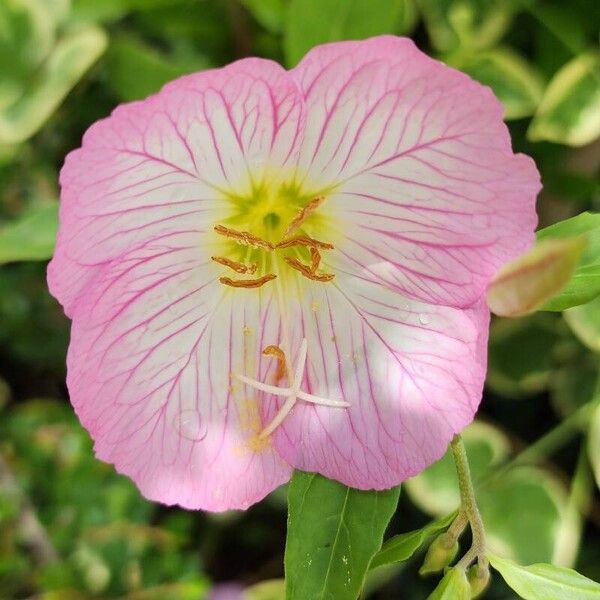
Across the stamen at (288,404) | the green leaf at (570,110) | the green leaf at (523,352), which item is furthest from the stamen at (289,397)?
the green leaf at (523,352)

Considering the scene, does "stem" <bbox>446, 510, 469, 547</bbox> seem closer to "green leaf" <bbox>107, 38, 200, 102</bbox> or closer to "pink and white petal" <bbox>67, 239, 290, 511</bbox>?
"pink and white petal" <bbox>67, 239, 290, 511</bbox>

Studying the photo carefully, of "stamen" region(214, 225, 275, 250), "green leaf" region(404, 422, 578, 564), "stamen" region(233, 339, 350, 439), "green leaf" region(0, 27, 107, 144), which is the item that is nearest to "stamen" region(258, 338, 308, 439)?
"stamen" region(233, 339, 350, 439)

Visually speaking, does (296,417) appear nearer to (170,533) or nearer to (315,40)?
(315,40)

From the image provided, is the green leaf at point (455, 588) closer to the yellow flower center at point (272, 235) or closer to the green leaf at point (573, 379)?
the yellow flower center at point (272, 235)

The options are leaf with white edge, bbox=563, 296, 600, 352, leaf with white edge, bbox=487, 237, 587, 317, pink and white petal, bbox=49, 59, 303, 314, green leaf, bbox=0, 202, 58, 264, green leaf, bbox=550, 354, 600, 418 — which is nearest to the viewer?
leaf with white edge, bbox=487, 237, 587, 317

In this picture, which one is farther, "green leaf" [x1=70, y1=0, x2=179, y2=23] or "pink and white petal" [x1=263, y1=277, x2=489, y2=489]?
"green leaf" [x1=70, y1=0, x2=179, y2=23]

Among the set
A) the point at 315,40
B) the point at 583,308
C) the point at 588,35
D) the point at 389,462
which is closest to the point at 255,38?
the point at 315,40
